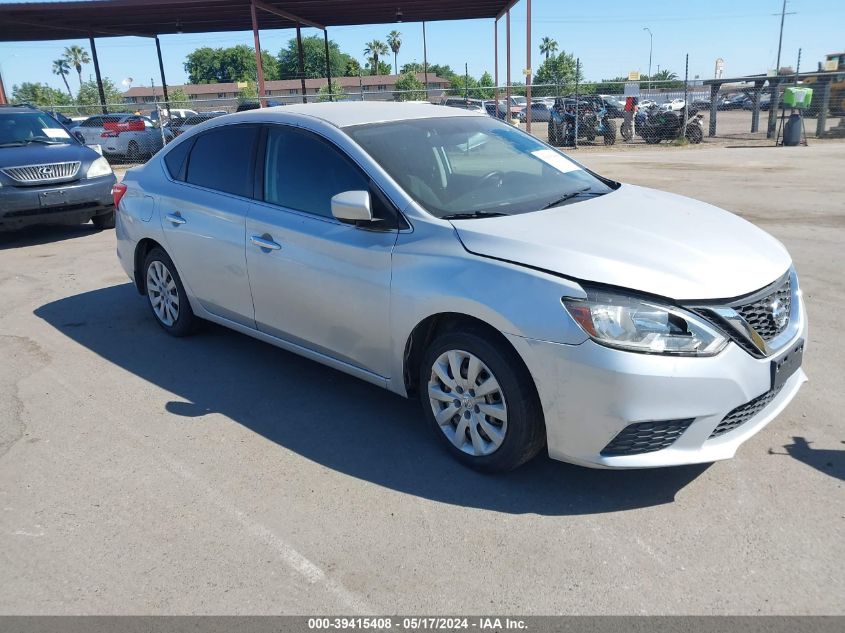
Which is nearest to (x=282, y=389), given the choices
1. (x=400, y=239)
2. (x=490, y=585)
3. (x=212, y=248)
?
(x=212, y=248)

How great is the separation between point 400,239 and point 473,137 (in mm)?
1285

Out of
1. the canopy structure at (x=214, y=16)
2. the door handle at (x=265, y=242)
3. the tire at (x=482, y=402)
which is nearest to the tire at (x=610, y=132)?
the canopy structure at (x=214, y=16)

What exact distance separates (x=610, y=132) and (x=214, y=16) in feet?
48.1

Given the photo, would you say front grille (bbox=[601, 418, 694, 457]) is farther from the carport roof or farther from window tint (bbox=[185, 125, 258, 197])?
the carport roof

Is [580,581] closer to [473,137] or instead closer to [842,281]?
[473,137]

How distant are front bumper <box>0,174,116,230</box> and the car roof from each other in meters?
5.65

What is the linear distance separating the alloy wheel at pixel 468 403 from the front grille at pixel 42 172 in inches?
312

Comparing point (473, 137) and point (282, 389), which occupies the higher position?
point (473, 137)

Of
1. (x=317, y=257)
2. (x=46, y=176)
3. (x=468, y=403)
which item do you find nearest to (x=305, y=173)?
(x=317, y=257)

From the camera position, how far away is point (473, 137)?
4590mm

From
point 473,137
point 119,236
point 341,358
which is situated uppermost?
point 473,137

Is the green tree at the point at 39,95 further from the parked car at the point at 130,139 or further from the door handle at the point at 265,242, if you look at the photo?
the door handle at the point at 265,242

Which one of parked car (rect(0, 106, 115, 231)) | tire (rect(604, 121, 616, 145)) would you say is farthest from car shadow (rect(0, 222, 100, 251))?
tire (rect(604, 121, 616, 145))

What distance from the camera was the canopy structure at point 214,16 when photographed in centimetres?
2203
